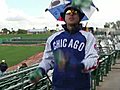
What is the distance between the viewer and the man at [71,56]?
3375 mm

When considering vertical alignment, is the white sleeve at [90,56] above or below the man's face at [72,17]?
below

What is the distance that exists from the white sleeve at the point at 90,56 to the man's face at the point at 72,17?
21 centimetres

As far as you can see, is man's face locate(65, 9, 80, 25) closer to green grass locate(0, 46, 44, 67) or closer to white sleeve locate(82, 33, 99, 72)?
white sleeve locate(82, 33, 99, 72)

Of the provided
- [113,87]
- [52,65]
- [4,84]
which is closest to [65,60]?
[52,65]

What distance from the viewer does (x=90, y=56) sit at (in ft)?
11.1

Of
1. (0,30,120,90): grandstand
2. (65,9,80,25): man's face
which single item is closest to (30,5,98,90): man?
(65,9,80,25): man's face

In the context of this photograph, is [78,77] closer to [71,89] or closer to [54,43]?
[71,89]

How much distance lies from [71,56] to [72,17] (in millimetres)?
397

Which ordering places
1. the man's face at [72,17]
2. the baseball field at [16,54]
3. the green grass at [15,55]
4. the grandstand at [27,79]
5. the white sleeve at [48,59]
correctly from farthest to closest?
the baseball field at [16,54], the green grass at [15,55], the grandstand at [27,79], the white sleeve at [48,59], the man's face at [72,17]

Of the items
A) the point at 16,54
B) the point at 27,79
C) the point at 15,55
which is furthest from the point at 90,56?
the point at 16,54

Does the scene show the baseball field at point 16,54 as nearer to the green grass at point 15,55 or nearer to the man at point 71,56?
the green grass at point 15,55

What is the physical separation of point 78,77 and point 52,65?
35cm

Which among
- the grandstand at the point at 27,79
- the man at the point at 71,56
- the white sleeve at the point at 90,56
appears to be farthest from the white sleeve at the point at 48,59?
the white sleeve at the point at 90,56

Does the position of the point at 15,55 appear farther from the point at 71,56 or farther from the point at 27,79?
the point at 71,56
